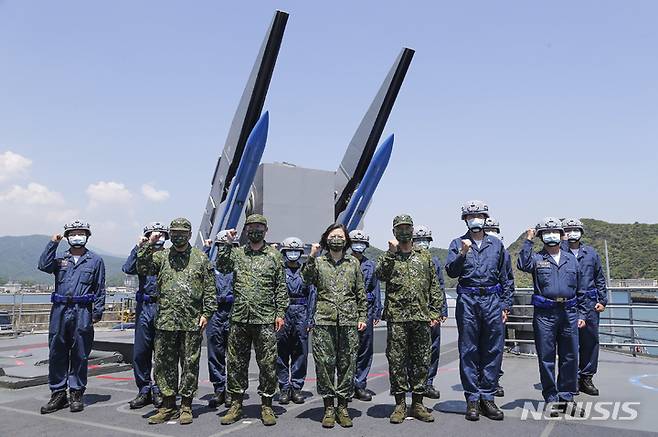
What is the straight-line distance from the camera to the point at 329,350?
→ 4.16m

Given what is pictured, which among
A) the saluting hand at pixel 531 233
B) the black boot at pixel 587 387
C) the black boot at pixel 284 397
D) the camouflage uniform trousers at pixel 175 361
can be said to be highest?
the saluting hand at pixel 531 233

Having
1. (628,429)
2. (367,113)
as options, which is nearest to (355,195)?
(367,113)

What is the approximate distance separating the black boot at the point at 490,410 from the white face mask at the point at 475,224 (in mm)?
1527

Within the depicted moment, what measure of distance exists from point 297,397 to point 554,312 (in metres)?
2.65

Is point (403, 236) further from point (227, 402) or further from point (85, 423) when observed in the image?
point (85, 423)

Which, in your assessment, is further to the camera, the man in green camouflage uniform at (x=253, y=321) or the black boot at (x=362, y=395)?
the black boot at (x=362, y=395)

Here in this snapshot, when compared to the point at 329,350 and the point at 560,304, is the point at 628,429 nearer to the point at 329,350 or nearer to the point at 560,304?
the point at 560,304

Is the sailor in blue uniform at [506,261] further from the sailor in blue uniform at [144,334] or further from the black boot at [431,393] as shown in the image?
the sailor in blue uniform at [144,334]

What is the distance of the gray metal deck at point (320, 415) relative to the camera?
3863 mm

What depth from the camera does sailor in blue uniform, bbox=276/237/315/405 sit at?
520 centimetres

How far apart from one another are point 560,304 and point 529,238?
659 millimetres

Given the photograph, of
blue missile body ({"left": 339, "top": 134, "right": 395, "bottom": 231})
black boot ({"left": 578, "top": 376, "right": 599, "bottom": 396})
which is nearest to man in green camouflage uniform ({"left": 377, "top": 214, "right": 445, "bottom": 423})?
black boot ({"left": 578, "top": 376, "right": 599, "bottom": 396})

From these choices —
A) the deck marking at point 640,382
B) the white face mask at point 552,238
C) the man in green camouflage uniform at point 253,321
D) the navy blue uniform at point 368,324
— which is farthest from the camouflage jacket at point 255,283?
the deck marking at point 640,382

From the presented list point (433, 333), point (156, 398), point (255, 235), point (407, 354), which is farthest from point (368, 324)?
point (156, 398)
